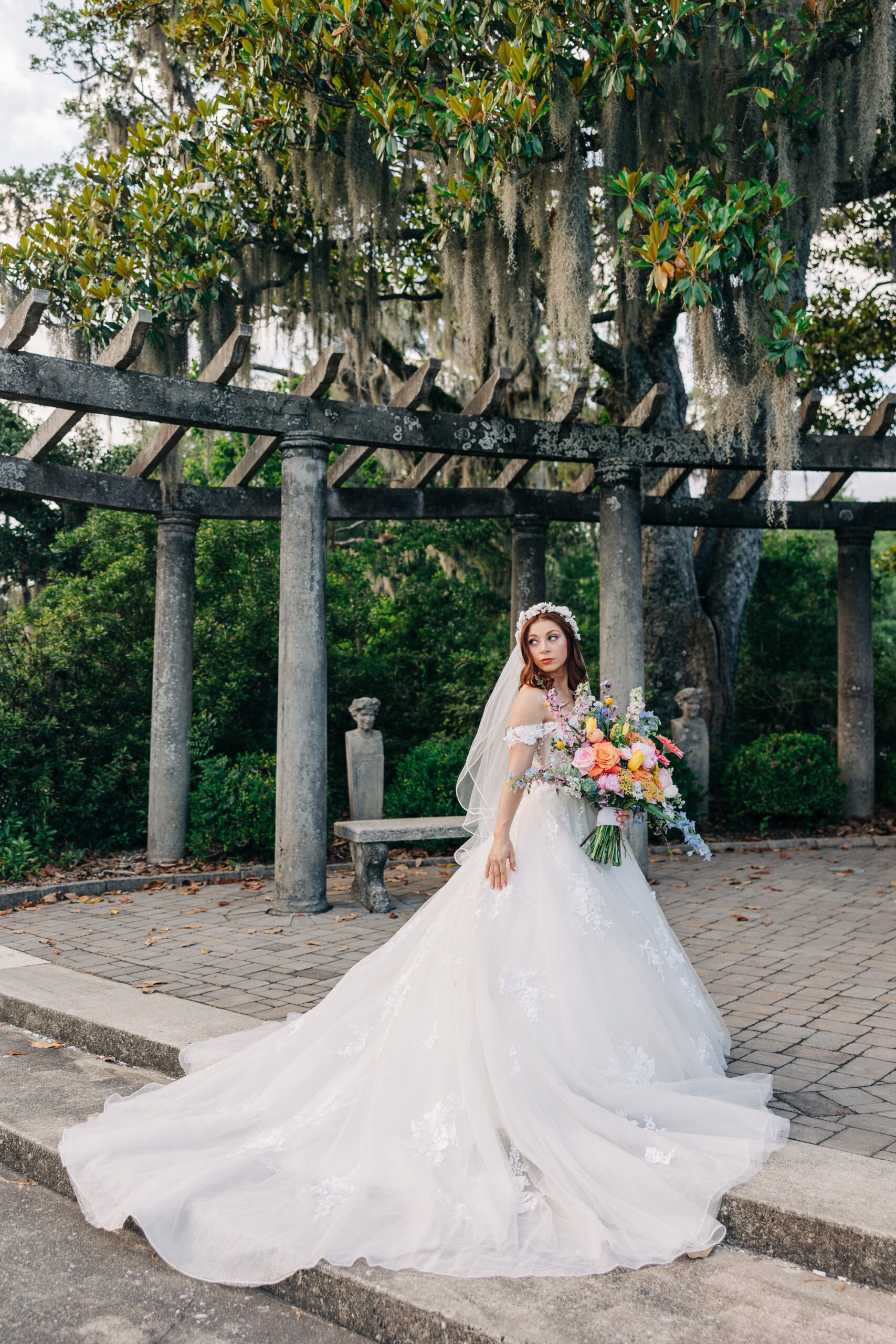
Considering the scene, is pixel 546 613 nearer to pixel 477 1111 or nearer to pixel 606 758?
pixel 606 758

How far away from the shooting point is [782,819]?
1175 cm

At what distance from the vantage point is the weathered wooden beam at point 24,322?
5.84 metres

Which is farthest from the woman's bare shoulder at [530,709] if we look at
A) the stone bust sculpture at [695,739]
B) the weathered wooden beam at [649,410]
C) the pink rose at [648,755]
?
the stone bust sculpture at [695,739]

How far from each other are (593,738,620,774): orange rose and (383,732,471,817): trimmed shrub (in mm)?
6263

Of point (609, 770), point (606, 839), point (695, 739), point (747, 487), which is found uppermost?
point (747, 487)

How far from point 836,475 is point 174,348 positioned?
6.63 metres

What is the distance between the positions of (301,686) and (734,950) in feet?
11.4

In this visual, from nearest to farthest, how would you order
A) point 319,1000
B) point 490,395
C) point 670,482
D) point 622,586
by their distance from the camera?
point 319,1000, point 490,395, point 622,586, point 670,482

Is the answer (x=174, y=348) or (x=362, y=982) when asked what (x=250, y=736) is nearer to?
(x=174, y=348)

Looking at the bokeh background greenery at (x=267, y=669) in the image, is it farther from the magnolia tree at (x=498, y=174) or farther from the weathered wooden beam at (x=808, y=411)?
the weathered wooden beam at (x=808, y=411)

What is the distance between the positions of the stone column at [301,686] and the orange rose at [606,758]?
3.76 metres

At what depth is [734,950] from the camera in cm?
648

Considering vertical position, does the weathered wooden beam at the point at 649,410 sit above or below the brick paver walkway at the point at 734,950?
above

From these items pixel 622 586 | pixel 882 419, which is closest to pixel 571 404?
pixel 622 586
